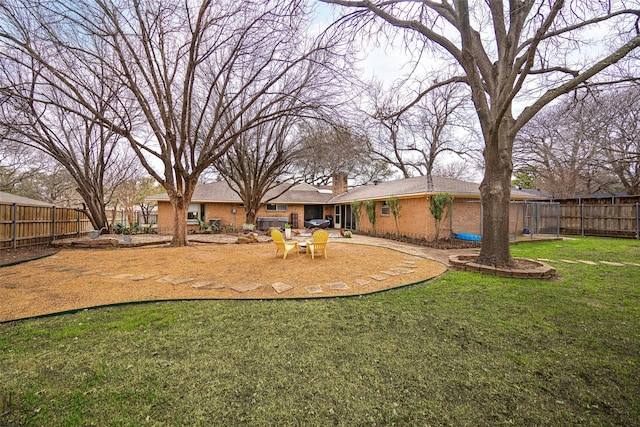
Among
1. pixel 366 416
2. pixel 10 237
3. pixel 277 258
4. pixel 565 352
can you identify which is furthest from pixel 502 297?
pixel 10 237

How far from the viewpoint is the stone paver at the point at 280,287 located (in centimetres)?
480

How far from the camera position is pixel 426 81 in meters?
8.43

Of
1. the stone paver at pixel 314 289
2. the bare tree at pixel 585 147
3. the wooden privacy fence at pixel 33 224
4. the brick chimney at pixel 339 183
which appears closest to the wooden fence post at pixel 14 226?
the wooden privacy fence at pixel 33 224

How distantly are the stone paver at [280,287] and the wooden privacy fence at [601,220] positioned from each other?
60.7 feet

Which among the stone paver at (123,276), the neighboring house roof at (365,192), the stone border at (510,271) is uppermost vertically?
the neighboring house roof at (365,192)

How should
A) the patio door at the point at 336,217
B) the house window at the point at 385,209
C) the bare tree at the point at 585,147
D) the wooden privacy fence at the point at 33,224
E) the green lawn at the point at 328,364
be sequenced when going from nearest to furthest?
the green lawn at the point at 328,364, the wooden privacy fence at the point at 33,224, the bare tree at the point at 585,147, the house window at the point at 385,209, the patio door at the point at 336,217

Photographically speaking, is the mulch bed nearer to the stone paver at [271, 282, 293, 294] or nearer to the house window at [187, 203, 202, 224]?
the stone paver at [271, 282, 293, 294]

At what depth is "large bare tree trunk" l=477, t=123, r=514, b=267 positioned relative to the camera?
628cm

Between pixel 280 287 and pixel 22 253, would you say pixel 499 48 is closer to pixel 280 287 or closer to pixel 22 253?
pixel 280 287

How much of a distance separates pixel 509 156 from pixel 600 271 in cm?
342

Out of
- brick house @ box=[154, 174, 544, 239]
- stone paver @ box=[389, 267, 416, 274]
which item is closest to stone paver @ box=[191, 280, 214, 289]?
stone paver @ box=[389, 267, 416, 274]

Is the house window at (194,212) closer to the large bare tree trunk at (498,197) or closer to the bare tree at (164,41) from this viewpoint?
the bare tree at (164,41)

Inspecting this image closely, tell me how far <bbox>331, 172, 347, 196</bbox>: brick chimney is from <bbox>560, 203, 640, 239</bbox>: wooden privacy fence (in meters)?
15.0

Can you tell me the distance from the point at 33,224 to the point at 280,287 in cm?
1197
